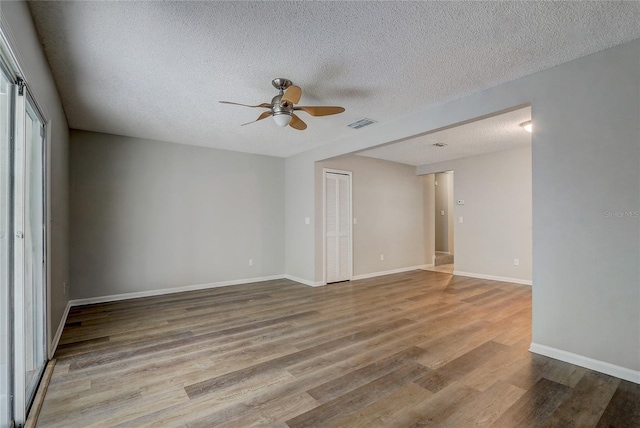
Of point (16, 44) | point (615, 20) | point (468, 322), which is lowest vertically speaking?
point (468, 322)

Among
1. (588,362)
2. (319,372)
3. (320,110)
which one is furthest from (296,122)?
(588,362)

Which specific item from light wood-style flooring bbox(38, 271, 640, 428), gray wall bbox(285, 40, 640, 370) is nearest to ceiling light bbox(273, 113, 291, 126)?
gray wall bbox(285, 40, 640, 370)

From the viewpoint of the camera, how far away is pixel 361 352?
2.70 metres

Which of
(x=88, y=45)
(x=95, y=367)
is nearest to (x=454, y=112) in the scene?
(x=88, y=45)

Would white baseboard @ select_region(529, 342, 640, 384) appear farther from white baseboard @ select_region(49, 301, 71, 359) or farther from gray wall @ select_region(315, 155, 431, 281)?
white baseboard @ select_region(49, 301, 71, 359)

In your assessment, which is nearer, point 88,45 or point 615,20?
point 615,20

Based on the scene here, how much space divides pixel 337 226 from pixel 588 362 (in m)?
3.98

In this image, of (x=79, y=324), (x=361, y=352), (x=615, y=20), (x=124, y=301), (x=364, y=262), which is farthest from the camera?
Result: (x=364, y=262)

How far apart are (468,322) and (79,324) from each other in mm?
4528

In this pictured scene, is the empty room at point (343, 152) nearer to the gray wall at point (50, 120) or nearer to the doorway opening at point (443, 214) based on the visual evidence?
the gray wall at point (50, 120)

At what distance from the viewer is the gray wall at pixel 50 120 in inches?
64.1

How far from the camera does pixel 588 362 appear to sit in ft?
7.79

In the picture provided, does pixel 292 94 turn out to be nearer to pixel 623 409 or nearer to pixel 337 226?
pixel 623 409

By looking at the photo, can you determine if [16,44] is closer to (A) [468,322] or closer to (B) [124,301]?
(B) [124,301]
